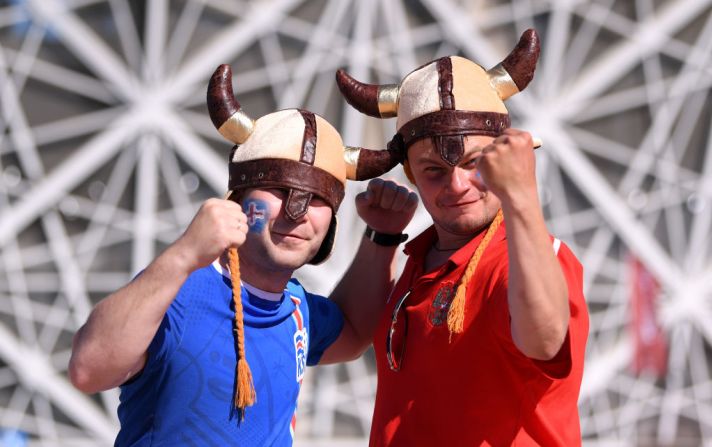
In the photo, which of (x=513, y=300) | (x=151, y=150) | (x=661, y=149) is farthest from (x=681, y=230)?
(x=513, y=300)

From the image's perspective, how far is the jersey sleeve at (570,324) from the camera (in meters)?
2.48

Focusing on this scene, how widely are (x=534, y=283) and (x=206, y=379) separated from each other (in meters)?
1.08

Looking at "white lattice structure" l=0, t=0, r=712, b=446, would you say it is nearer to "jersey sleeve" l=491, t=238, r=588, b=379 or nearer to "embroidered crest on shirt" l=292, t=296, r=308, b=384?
"embroidered crest on shirt" l=292, t=296, r=308, b=384

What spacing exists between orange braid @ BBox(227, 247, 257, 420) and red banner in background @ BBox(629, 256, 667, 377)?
6.81 m

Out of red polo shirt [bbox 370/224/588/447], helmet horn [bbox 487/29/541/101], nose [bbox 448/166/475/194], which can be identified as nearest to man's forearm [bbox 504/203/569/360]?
red polo shirt [bbox 370/224/588/447]

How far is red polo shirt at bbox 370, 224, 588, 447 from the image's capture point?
2.64 metres

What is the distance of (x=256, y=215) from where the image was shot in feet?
9.71

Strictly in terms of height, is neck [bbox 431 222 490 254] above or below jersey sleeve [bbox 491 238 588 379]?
above

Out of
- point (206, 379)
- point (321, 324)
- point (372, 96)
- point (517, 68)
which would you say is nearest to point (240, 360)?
point (206, 379)

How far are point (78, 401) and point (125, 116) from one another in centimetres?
251

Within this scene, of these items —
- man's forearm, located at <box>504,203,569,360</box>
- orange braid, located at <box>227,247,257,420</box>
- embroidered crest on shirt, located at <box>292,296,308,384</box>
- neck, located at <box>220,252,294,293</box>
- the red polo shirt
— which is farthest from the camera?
embroidered crest on shirt, located at <box>292,296,308,384</box>

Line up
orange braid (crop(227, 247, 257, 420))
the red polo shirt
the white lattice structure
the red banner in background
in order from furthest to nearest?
the red banner in background < the white lattice structure < orange braid (crop(227, 247, 257, 420)) < the red polo shirt

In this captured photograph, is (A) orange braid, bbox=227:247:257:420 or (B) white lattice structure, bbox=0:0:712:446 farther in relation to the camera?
(B) white lattice structure, bbox=0:0:712:446

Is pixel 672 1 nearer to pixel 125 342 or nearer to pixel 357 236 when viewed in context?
pixel 357 236
